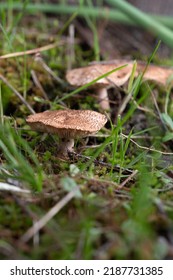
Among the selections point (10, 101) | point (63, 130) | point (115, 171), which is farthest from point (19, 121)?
point (115, 171)

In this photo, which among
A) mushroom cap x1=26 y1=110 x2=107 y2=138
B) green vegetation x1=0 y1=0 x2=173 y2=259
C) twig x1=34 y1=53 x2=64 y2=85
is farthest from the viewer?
twig x1=34 y1=53 x2=64 y2=85

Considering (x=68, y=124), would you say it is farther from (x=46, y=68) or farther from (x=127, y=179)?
(x=46, y=68)

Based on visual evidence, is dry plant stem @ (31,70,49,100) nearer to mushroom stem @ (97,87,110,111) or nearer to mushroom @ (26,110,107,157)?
mushroom stem @ (97,87,110,111)

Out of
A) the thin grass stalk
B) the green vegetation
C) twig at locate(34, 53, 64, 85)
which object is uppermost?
the thin grass stalk

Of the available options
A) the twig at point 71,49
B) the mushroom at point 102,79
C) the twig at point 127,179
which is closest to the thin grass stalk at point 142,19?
the mushroom at point 102,79

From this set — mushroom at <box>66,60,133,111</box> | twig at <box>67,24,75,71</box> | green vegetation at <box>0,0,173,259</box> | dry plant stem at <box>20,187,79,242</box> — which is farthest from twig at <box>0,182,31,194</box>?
twig at <box>67,24,75,71</box>

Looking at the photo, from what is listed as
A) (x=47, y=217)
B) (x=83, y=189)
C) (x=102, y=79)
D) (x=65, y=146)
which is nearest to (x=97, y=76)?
(x=102, y=79)
